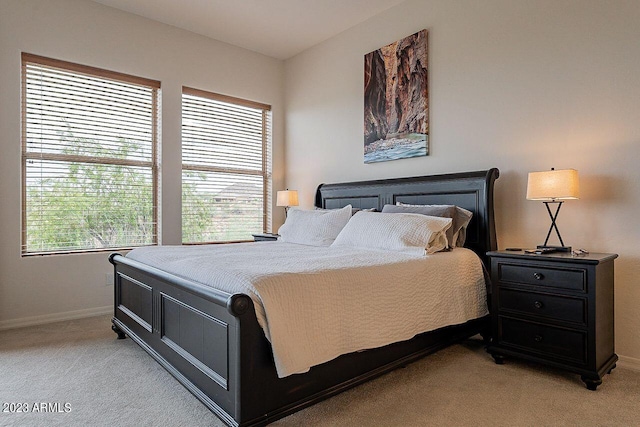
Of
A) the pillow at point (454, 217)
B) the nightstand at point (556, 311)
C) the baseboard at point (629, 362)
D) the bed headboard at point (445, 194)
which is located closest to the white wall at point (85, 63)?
the bed headboard at point (445, 194)

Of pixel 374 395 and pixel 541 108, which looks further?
pixel 541 108

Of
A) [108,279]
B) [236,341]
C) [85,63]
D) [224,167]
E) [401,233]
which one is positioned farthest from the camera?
[224,167]

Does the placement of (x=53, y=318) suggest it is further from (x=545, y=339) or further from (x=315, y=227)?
(x=545, y=339)

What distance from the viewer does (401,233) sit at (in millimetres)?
2818

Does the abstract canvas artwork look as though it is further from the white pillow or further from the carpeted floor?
the carpeted floor

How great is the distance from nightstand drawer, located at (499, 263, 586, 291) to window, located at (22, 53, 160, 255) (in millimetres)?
3452

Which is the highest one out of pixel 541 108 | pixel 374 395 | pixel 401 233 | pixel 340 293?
pixel 541 108

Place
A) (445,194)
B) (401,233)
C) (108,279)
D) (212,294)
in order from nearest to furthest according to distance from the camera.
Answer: (212,294)
(401,233)
(445,194)
(108,279)

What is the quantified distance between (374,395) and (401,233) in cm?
110

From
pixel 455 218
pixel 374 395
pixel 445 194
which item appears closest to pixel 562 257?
pixel 455 218

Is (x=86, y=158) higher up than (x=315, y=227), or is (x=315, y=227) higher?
(x=86, y=158)

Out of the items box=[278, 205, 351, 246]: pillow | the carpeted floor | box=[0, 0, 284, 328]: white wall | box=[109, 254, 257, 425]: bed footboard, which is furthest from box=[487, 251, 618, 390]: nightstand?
box=[0, 0, 284, 328]: white wall

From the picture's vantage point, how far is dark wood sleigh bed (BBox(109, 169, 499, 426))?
1.66 m

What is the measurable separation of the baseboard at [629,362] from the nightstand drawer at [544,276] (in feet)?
2.42
